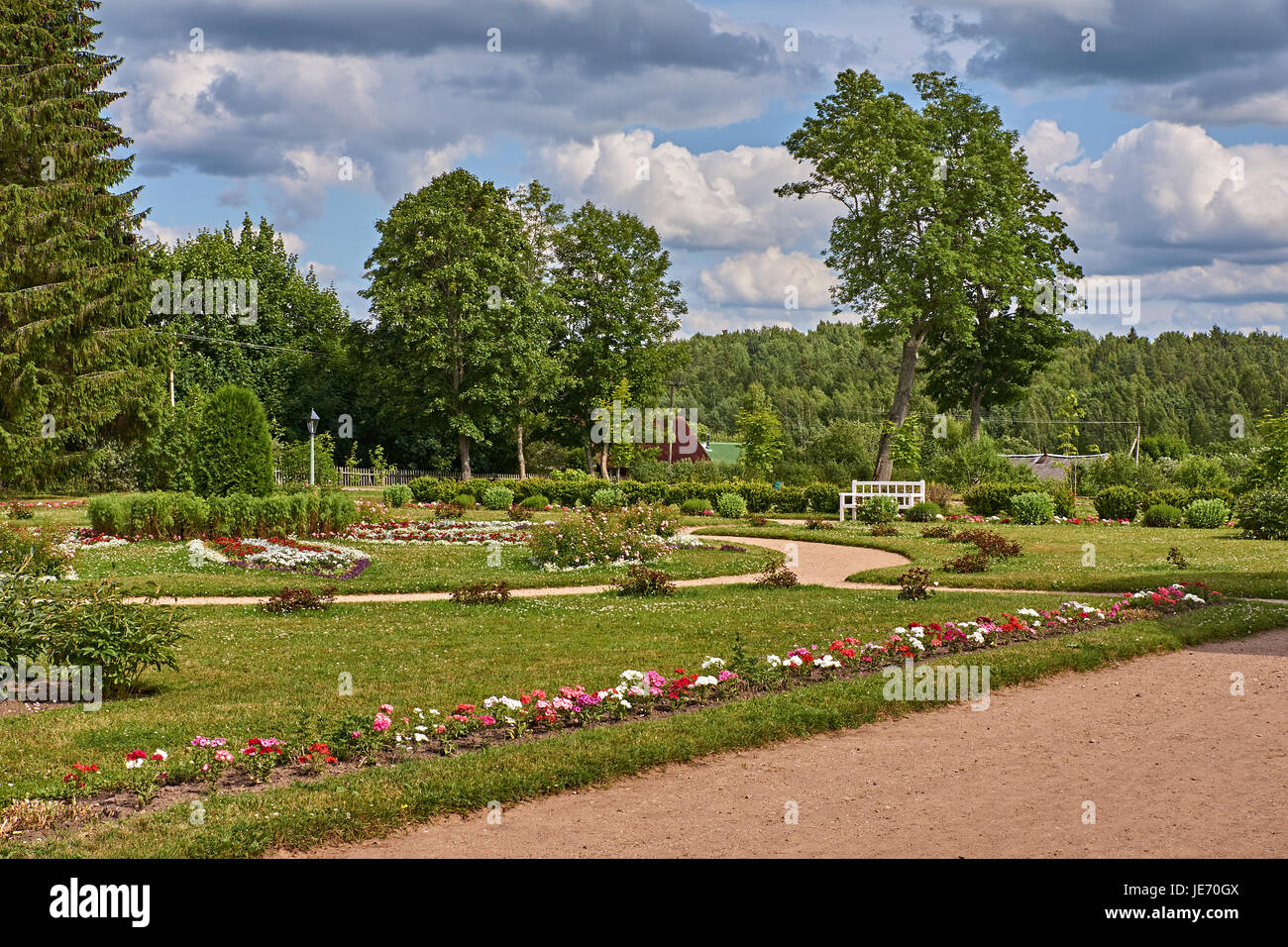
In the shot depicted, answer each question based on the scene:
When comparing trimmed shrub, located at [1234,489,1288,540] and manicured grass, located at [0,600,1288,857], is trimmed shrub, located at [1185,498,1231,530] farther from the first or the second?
manicured grass, located at [0,600,1288,857]

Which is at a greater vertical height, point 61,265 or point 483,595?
point 61,265

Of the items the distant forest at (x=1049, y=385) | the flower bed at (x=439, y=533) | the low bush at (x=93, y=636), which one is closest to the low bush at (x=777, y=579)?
the flower bed at (x=439, y=533)

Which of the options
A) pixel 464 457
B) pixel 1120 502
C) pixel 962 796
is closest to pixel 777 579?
pixel 962 796

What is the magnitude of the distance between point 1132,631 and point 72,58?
34303mm

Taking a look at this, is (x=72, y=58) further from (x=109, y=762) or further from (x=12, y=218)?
(x=109, y=762)

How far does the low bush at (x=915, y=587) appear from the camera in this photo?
42.5 feet

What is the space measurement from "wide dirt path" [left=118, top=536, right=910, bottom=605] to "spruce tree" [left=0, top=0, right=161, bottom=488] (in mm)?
19252

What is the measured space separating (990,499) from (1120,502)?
327 centimetres

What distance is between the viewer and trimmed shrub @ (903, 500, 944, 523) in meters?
27.3

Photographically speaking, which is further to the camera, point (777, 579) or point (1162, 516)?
point (1162, 516)

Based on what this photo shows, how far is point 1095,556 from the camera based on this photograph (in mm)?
17906

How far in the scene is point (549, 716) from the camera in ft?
23.0

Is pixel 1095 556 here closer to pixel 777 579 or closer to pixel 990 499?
pixel 777 579

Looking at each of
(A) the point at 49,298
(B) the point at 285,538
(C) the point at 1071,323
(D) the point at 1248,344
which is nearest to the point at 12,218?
(A) the point at 49,298
